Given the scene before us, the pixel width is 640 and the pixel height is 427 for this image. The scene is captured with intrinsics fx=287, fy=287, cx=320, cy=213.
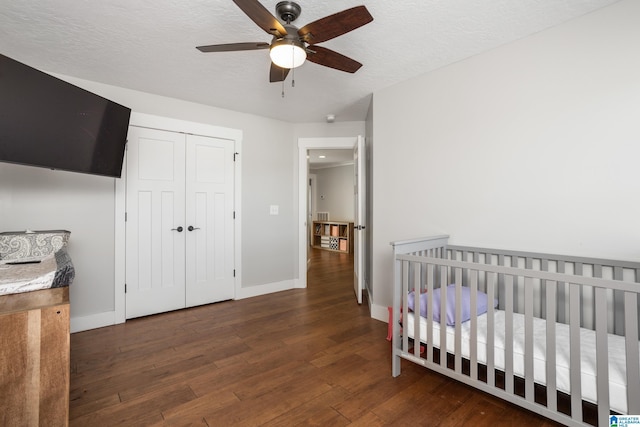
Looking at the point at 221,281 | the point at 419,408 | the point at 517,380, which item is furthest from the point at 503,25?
the point at 221,281

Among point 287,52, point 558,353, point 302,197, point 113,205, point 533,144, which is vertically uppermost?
point 287,52

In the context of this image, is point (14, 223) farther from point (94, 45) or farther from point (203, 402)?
point (203, 402)

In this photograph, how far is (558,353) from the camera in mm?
1430

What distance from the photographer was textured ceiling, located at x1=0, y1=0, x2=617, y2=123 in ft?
5.56

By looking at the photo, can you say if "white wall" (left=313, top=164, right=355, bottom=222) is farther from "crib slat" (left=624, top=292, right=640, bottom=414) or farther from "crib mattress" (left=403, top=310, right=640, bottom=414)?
"crib slat" (left=624, top=292, right=640, bottom=414)

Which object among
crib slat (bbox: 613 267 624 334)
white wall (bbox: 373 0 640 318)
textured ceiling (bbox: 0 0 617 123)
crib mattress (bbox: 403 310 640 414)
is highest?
textured ceiling (bbox: 0 0 617 123)

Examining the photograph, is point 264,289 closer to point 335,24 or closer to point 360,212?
point 360,212

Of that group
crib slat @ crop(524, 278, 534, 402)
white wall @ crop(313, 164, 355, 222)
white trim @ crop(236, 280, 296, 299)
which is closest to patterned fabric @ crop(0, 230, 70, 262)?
white trim @ crop(236, 280, 296, 299)

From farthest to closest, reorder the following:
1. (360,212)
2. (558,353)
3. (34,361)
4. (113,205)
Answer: (360,212) < (113,205) < (558,353) < (34,361)

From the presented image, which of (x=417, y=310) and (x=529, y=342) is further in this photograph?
(x=417, y=310)

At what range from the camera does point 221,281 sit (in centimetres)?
346

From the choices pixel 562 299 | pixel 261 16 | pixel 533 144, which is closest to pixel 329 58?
pixel 261 16

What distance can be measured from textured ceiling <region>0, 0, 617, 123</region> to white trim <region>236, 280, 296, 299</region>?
2321 millimetres

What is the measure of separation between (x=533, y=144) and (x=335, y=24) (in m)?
1.56
